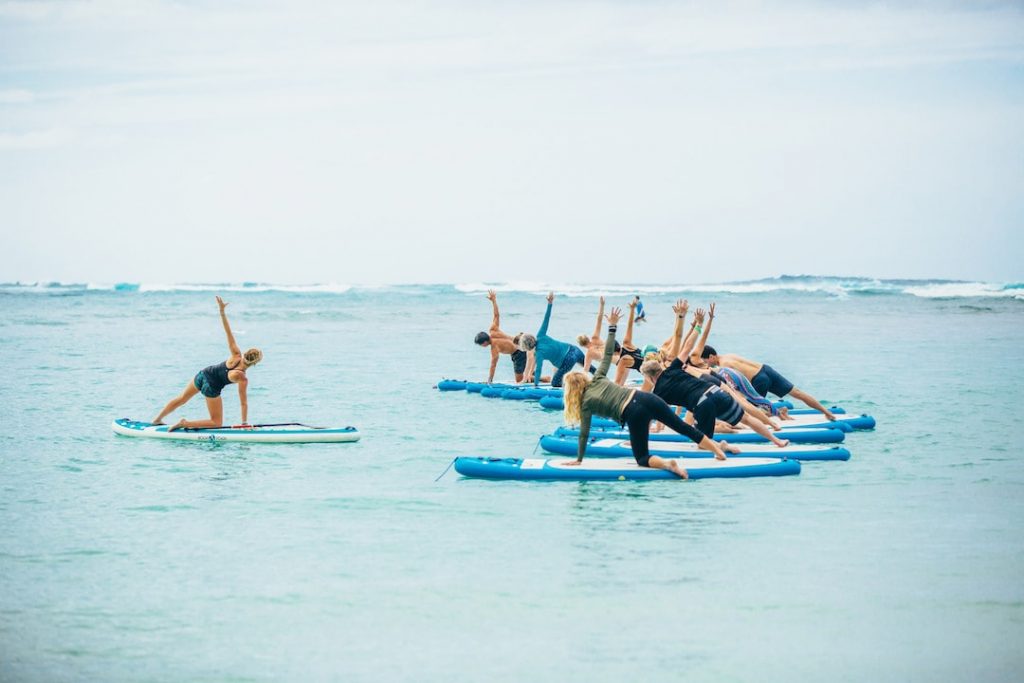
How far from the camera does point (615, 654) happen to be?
7.64 metres

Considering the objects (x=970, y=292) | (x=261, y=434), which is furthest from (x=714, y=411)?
(x=970, y=292)

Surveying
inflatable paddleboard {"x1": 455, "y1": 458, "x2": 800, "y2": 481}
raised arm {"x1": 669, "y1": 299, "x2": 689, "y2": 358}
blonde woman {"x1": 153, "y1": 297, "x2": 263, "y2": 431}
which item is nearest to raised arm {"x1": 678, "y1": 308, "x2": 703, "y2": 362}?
raised arm {"x1": 669, "y1": 299, "x2": 689, "y2": 358}

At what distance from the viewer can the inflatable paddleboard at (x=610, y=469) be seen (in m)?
12.8

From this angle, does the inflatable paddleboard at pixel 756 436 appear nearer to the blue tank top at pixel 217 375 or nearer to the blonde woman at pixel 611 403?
the blonde woman at pixel 611 403

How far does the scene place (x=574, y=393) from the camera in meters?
12.3

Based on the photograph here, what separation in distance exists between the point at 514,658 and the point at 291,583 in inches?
97.3

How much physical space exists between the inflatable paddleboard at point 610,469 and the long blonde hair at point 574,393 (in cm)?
78

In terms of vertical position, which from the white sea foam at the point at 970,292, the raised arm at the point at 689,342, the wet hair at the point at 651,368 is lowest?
the white sea foam at the point at 970,292

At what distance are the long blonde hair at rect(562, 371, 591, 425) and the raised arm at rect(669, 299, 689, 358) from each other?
130 cm

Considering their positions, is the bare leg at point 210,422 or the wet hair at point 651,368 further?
the bare leg at point 210,422

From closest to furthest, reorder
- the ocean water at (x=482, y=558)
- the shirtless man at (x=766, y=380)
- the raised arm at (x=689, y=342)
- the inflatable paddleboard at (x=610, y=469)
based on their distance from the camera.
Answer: the ocean water at (x=482, y=558) < the inflatable paddleboard at (x=610, y=469) < the raised arm at (x=689, y=342) < the shirtless man at (x=766, y=380)

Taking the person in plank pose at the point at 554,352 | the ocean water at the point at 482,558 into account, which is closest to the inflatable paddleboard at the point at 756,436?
the ocean water at the point at 482,558

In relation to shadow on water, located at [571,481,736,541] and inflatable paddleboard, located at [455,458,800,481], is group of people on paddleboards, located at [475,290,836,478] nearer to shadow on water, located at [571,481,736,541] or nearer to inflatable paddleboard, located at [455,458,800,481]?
inflatable paddleboard, located at [455,458,800,481]

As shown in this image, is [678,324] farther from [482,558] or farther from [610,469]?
[482,558]
